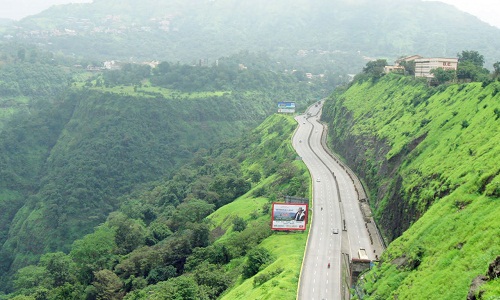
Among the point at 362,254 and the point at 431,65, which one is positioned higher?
the point at 431,65

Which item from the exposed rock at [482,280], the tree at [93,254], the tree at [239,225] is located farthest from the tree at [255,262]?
the exposed rock at [482,280]

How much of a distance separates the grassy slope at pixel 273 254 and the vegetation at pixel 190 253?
134 mm

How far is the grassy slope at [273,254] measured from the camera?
4831 centimetres

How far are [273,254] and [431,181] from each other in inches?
825

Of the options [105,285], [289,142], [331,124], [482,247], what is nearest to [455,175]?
Result: [482,247]

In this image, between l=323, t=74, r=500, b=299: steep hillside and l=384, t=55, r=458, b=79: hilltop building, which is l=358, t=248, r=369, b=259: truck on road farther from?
l=384, t=55, r=458, b=79: hilltop building

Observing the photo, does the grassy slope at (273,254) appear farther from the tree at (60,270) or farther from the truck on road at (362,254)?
the tree at (60,270)

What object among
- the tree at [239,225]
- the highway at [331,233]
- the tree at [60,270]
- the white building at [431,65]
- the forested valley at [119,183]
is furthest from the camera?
the white building at [431,65]

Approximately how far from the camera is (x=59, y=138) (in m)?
176

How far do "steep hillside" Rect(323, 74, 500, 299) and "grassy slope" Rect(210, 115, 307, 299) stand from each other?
27.9 feet

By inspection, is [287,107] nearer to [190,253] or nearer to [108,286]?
[190,253]

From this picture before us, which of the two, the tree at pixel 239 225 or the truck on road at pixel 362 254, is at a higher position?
the truck on road at pixel 362 254

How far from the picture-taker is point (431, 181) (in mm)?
54562

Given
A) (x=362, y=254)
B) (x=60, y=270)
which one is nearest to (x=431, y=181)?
(x=362, y=254)
